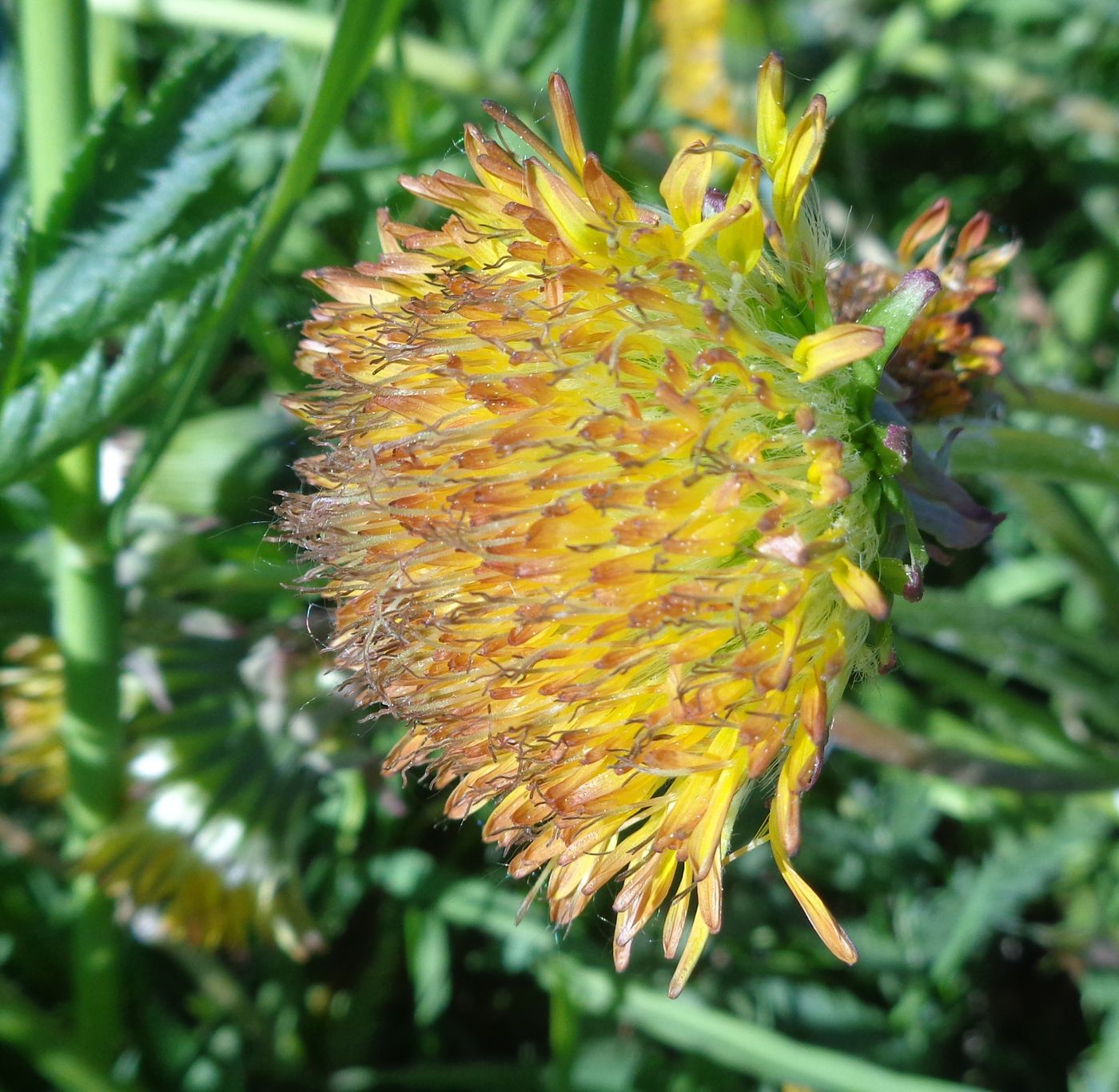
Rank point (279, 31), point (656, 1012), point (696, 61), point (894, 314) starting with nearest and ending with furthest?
point (894, 314) → point (656, 1012) → point (279, 31) → point (696, 61)

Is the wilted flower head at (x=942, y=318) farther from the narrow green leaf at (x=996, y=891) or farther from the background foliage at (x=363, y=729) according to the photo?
the narrow green leaf at (x=996, y=891)

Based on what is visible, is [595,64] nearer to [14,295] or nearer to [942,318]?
[942,318]

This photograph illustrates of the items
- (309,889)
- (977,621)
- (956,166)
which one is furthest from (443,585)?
(956,166)

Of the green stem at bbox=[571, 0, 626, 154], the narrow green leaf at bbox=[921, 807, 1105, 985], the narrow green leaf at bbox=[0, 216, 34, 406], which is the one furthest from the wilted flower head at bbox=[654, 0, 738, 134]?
the narrow green leaf at bbox=[0, 216, 34, 406]

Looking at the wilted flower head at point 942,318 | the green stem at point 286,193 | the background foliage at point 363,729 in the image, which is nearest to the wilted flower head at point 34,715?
the background foliage at point 363,729

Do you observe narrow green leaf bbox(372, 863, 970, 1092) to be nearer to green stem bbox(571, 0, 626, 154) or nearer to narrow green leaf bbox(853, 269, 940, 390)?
narrow green leaf bbox(853, 269, 940, 390)

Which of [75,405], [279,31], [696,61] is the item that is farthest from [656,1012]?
[696,61]
